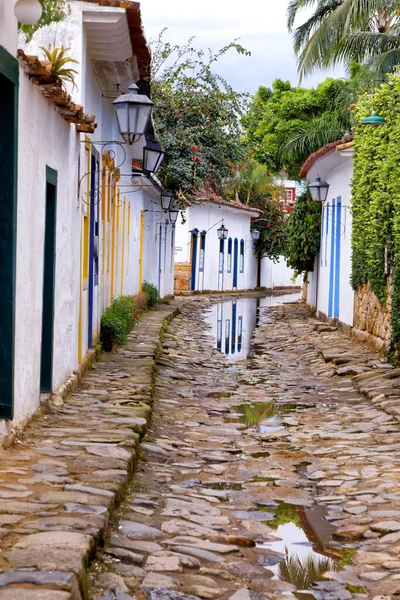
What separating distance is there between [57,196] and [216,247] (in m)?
31.2

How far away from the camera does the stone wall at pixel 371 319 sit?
45.9ft

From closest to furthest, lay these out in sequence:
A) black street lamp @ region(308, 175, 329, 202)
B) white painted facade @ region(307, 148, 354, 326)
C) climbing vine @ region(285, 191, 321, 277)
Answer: white painted facade @ region(307, 148, 354, 326) < black street lamp @ region(308, 175, 329, 202) < climbing vine @ region(285, 191, 321, 277)

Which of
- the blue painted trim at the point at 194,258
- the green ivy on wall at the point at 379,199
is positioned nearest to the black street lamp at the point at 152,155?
the green ivy on wall at the point at 379,199

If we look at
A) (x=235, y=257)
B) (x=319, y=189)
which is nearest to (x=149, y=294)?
(x=319, y=189)

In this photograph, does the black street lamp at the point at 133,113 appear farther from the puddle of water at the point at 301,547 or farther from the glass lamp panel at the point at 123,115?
the puddle of water at the point at 301,547

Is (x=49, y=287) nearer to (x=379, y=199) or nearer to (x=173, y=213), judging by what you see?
(x=379, y=199)

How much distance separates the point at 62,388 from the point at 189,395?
2752mm

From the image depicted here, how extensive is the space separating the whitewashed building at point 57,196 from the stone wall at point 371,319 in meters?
4.27

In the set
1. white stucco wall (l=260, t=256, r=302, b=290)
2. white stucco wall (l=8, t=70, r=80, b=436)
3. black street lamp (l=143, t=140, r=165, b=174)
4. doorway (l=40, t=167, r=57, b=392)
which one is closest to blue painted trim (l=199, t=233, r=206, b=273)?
white stucco wall (l=260, t=256, r=302, b=290)

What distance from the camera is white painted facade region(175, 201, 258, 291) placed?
3556 centimetres

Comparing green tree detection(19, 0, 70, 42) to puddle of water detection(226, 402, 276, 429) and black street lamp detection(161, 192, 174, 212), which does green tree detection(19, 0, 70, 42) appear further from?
black street lamp detection(161, 192, 174, 212)

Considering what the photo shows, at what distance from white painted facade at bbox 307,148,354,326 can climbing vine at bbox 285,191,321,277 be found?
88cm

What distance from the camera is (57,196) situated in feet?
28.3

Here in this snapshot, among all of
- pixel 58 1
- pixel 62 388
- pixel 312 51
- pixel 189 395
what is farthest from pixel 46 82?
pixel 312 51
